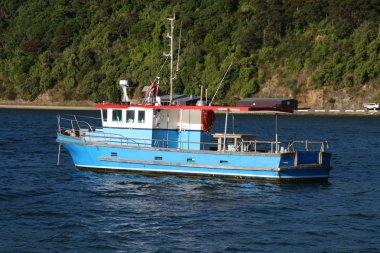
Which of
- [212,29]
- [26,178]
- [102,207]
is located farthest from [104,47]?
[102,207]

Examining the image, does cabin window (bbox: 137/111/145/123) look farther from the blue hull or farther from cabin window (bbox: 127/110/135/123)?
the blue hull

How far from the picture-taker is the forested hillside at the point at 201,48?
128500 mm

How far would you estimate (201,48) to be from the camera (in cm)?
14038

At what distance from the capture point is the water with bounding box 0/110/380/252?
2517 centimetres

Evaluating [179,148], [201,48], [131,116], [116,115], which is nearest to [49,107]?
[201,48]

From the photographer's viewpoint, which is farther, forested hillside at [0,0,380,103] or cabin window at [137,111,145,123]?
forested hillside at [0,0,380,103]

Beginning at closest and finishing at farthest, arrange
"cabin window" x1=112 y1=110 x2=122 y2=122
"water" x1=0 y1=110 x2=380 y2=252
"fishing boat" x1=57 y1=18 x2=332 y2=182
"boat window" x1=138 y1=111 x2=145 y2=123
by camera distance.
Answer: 1. "water" x1=0 y1=110 x2=380 y2=252
2. "fishing boat" x1=57 y1=18 x2=332 y2=182
3. "boat window" x1=138 y1=111 x2=145 y2=123
4. "cabin window" x1=112 y1=110 x2=122 y2=122

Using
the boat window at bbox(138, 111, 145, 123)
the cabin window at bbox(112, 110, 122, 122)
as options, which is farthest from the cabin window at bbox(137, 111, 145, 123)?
the cabin window at bbox(112, 110, 122, 122)

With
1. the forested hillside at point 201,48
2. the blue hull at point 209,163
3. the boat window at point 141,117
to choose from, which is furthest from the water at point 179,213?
the forested hillside at point 201,48

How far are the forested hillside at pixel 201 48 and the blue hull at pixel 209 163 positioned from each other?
3456 inches

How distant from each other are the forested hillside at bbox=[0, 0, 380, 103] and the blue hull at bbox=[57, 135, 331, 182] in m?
87.8

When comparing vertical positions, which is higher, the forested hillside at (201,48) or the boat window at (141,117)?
the forested hillside at (201,48)

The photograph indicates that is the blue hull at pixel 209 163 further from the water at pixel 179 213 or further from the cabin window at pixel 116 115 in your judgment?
the cabin window at pixel 116 115

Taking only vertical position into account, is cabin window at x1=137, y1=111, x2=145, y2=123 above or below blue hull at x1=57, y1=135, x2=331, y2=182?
above
